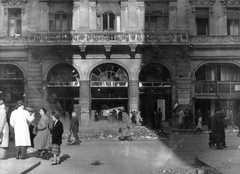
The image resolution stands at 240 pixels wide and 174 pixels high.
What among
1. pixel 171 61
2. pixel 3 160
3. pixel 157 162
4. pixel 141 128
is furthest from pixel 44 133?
pixel 171 61

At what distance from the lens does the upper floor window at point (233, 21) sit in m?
29.4

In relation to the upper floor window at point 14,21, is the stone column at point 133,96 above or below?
below

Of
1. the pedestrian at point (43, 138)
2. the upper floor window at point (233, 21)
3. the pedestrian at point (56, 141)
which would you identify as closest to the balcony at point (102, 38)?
the upper floor window at point (233, 21)

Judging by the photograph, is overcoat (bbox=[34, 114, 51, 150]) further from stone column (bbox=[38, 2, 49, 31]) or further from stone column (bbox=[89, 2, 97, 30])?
stone column (bbox=[38, 2, 49, 31])

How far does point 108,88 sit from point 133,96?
207cm

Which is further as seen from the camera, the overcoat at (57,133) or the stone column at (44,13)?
the stone column at (44,13)

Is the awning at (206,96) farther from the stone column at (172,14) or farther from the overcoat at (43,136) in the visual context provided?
Result: the overcoat at (43,136)

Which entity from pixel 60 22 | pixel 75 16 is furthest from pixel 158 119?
pixel 60 22

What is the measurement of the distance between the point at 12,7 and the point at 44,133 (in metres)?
19.0

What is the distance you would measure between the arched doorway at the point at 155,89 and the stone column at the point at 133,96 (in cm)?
44

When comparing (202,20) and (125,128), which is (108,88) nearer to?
(125,128)

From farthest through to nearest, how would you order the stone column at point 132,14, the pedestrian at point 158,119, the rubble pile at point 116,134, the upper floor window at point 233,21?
1. the upper floor window at point 233,21
2. the stone column at point 132,14
3. the pedestrian at point 158,119
4. the rubble pile at point 116,134

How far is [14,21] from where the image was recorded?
29.1 meters

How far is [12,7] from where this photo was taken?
29.1 meters
